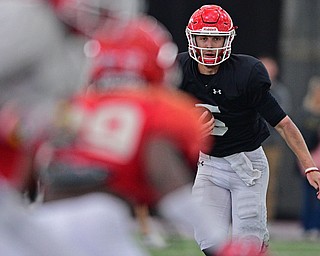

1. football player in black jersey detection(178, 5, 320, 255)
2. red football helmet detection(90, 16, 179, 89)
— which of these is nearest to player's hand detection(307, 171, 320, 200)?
football player in black jersey detection(178, 5, 320, 255)

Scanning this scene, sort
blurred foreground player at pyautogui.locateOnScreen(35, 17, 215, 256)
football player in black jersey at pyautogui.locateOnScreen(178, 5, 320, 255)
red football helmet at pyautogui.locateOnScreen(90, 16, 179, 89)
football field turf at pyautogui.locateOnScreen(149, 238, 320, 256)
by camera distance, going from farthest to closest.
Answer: football field turf at pyautogui.locateOnScreen(149, 238, 320, 256) → football player in black jersey at pyautogui.locateOnScreen(178, 5, 320, 255) → red football helmet at pyautogui.locateOnScreen(90, 16, 179, 89) → blurred foreground player at pyautogui.locateOnScreen(35, 17, 215, 256)

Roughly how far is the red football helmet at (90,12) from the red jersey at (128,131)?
342 mm

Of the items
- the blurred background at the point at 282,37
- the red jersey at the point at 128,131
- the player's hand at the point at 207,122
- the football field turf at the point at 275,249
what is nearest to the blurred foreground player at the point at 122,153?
the red jersey at the point at 128,131

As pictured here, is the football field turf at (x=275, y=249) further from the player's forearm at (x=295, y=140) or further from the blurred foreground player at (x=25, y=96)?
the blurred foreground player at (x=25, y=96)

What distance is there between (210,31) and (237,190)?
0.83 metres

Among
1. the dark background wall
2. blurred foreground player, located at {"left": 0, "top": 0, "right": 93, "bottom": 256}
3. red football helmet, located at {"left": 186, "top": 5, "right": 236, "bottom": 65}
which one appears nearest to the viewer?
blurred foreground player, located at {"left": 0, "top": 0, "right": 93, "bottom": 256}

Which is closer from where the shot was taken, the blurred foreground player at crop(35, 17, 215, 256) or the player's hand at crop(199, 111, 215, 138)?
the blurred foreground player at crop(35, 17, 215, 256)

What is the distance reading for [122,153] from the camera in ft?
10.5

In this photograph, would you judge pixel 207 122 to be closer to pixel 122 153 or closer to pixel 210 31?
pixel 210 31

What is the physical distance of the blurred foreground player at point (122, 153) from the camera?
2.92 metres

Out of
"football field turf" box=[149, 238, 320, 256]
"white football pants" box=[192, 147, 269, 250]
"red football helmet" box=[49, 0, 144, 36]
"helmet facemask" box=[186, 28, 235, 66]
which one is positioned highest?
"red football helmet" box=[49, 0, 144, 36]

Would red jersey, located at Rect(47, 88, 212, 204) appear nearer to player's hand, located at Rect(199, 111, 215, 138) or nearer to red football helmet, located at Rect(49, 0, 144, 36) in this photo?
red football helmet, located at Rect(49, 0, 144, 36)

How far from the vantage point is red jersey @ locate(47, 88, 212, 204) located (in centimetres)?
318

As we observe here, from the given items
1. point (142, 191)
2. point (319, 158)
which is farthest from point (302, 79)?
point (142, 191)
